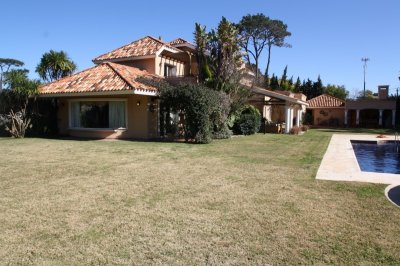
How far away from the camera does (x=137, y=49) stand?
28391 millimetres

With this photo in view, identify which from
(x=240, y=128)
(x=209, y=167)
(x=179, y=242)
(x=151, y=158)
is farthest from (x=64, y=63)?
(x=179, y=242)

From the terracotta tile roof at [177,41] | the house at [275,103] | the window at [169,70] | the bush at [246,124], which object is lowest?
the bush at [246,124]

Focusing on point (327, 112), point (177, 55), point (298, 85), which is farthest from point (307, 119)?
point (177, 55)

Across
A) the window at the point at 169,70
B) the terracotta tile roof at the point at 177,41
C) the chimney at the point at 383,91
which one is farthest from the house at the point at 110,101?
the chimney at the point at 383,91

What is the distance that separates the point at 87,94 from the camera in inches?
869

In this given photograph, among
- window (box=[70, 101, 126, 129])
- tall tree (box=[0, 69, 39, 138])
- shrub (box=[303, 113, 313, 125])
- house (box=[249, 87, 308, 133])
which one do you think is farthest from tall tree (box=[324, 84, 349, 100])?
tall tree (box=[0, 69, 39, 138])

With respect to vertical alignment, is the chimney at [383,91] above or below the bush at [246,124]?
above

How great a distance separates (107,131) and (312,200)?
693 inches

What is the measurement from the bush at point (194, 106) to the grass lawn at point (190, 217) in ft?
29.7

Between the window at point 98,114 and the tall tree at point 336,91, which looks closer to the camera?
the window at point 98,114

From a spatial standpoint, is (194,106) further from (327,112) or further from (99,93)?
(327,112)

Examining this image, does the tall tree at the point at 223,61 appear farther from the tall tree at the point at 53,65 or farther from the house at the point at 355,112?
the house at the point at 355,112

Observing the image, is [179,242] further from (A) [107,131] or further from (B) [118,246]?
(A) [107,131]

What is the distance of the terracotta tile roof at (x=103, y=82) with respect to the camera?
69.7 feet
